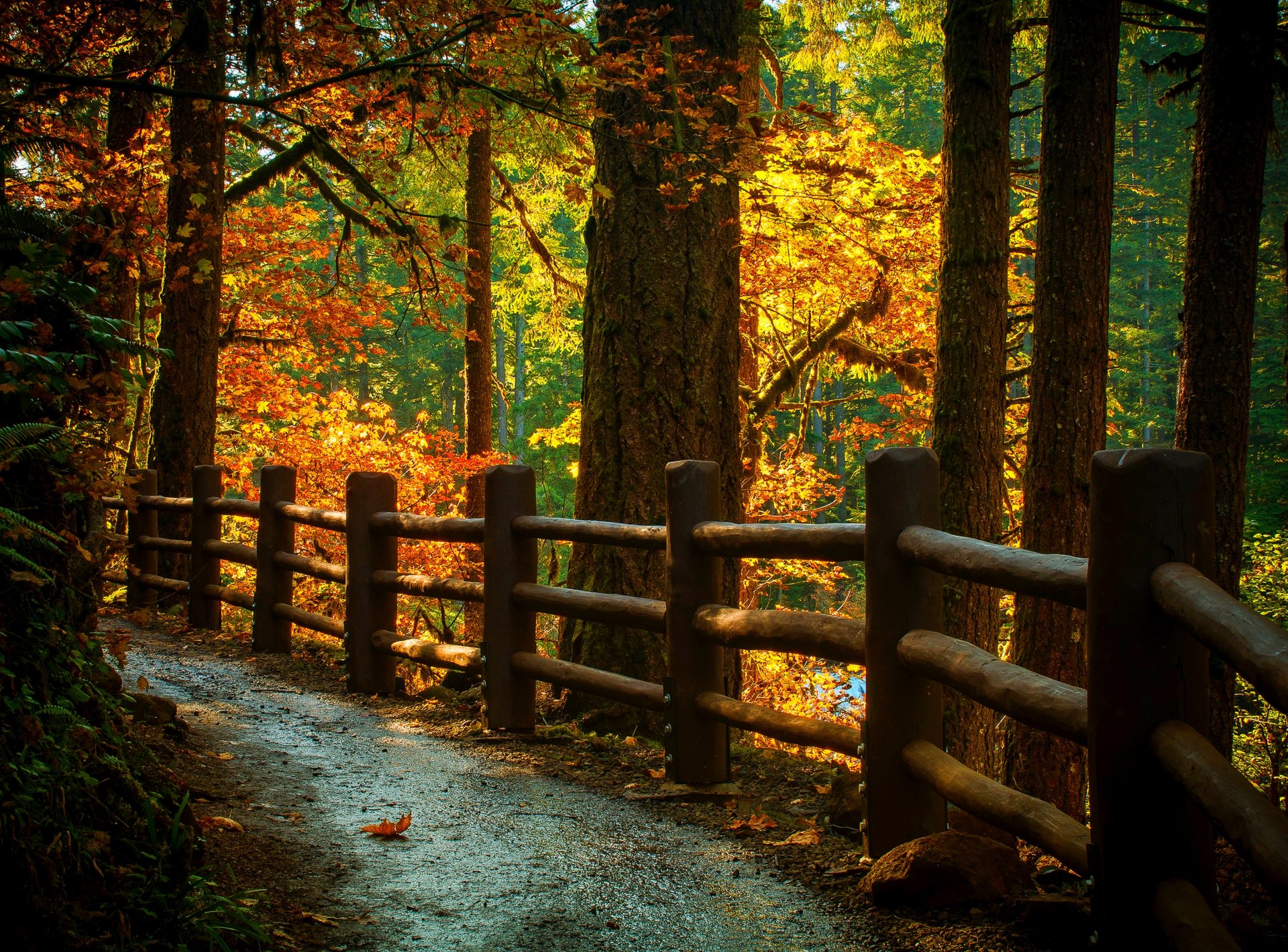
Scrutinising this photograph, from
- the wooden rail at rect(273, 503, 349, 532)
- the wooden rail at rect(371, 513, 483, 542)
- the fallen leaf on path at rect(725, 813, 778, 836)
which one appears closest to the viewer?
the fallen leaf on path at rect(725, 813, 778, 836)

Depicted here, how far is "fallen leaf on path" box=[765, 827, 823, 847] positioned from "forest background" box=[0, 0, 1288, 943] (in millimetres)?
1884

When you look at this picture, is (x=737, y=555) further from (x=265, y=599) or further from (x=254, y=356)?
(x=254, y=356)

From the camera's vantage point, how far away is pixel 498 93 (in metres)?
4.27

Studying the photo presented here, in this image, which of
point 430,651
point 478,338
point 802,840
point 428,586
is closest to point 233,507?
point 428,586

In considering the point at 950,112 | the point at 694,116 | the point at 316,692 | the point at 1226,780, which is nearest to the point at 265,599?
the point at 316,692

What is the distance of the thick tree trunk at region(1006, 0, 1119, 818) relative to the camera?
679 cm

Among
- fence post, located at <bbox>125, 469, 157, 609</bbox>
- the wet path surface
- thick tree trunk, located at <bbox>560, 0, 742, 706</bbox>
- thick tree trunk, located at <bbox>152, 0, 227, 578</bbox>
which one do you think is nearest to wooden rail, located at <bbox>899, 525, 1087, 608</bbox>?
the wet path surface

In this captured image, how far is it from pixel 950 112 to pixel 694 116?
3.44 meters

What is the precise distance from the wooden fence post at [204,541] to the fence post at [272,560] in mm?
1360

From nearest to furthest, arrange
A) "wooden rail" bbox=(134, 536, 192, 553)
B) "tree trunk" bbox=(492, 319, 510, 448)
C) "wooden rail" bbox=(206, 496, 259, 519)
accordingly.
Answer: "wooden rail" bbox=(206, 496, 259, 519) < "wooden rail" bbox=(134, 536, 192, 553) < "tree trunk" bbox=(492, 319, 510, 448)

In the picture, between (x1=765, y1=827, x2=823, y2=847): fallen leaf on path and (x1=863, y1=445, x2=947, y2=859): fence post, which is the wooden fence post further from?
(x1=863, y1=445, x2=947, y2=859): fence post

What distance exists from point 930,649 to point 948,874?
0.70 m

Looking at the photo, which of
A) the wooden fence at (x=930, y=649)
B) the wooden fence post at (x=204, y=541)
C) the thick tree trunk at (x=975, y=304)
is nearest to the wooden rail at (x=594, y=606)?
the wooden fence at (x=930, y=649)

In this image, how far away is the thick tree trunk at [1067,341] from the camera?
6.79 metres
